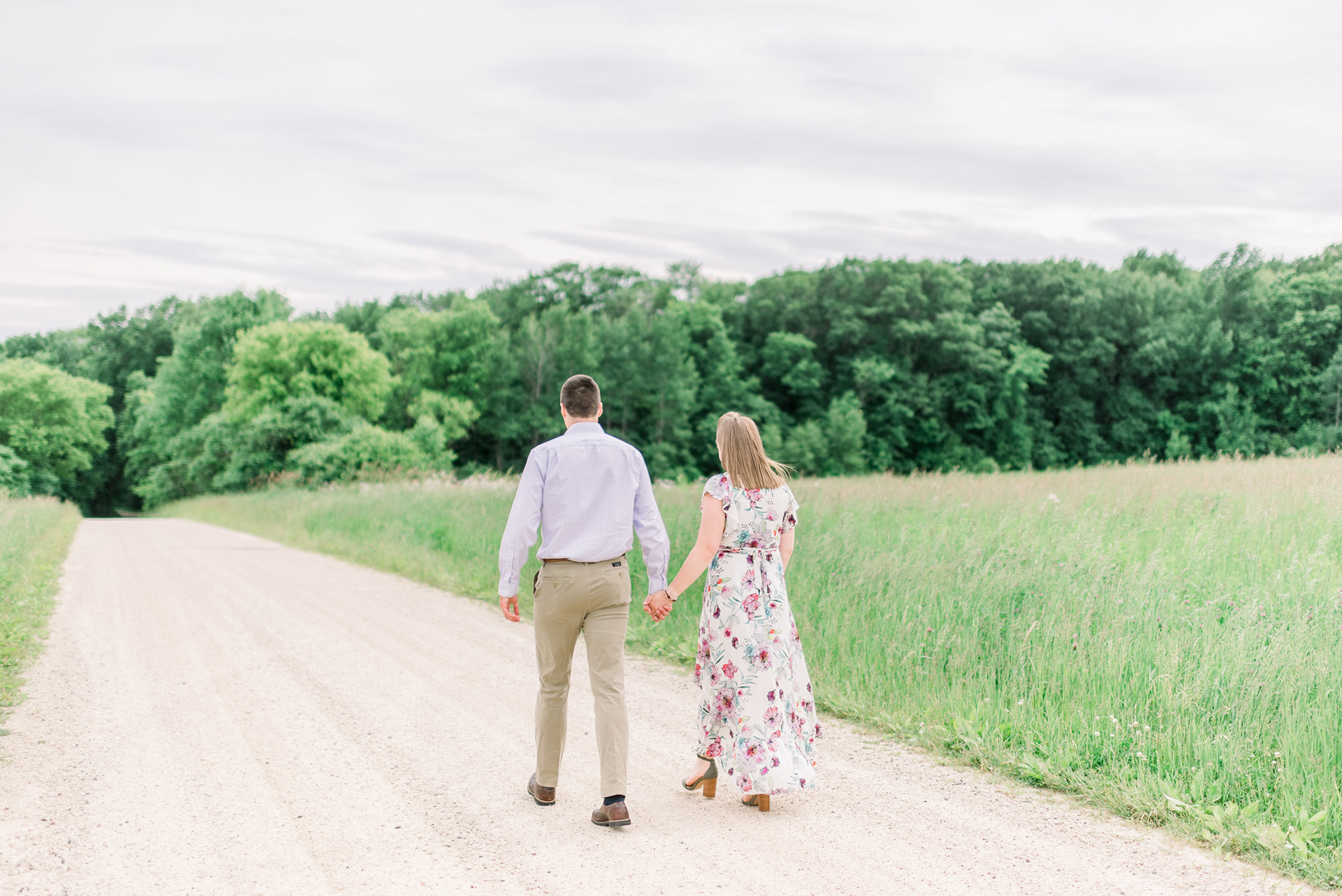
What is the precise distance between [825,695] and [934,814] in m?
2.02

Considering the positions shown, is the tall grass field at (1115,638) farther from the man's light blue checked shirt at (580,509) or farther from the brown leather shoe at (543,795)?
the man's light blue checked shirt at (580,509)

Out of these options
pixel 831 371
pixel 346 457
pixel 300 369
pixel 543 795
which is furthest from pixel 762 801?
pixel 831 371

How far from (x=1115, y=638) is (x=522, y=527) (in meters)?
3.68

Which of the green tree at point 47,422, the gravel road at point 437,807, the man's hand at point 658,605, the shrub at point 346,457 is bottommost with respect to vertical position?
the green tree at point 47,422

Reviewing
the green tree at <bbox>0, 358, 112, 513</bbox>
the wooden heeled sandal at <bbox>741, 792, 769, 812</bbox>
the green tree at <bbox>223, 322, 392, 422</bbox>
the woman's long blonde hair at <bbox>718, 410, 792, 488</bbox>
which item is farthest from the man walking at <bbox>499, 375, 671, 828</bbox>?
the green tree at <bbox>0, 358, 112, 513</bbox>

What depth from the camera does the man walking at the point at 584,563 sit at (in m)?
4.32

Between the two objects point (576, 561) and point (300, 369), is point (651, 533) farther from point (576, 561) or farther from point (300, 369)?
point (300, 369)

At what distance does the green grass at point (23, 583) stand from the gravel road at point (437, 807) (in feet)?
0.83

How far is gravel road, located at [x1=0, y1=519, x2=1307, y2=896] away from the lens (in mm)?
3693

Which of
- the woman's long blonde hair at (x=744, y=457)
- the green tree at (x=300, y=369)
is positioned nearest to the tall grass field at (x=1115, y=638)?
the woman's long blonde hair at (x=744, y=457)

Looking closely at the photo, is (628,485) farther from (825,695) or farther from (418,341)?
(418,341)

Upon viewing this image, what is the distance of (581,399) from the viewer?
446 centimetres

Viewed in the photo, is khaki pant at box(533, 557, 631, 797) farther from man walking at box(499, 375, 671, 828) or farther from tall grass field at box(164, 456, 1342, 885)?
tall grass field at box(164, 456, 1342, 885)

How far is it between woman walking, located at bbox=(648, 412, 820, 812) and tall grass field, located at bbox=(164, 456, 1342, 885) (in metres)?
1.33
